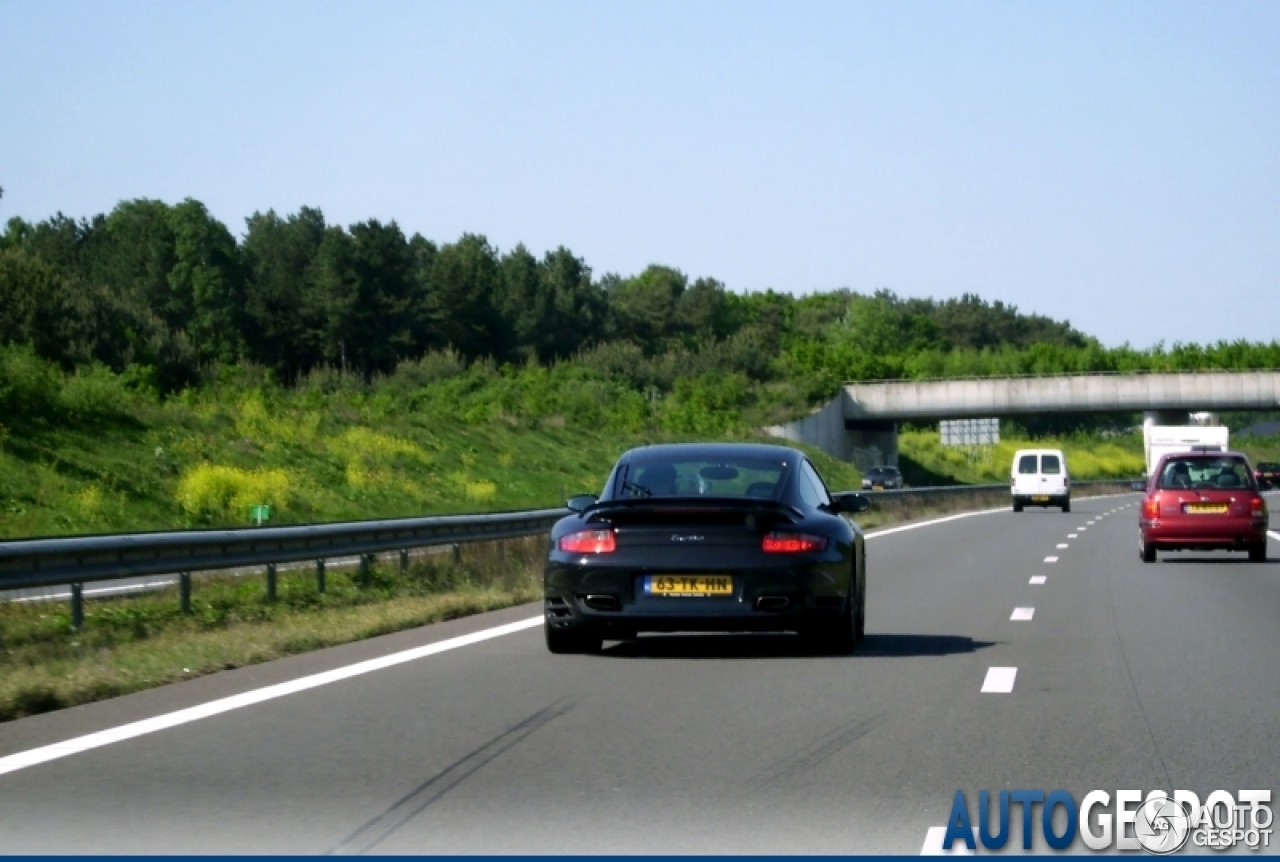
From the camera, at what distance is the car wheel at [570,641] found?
14.1m

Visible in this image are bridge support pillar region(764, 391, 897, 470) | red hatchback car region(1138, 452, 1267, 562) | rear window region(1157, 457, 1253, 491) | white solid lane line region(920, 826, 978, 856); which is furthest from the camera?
bridge support pillar region(764, 391, 897, 470)

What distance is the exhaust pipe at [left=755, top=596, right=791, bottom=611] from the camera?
13250 millimetres

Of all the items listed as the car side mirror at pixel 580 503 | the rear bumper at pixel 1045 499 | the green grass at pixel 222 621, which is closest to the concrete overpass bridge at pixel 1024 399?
the rear bumper at pixel 1045 499

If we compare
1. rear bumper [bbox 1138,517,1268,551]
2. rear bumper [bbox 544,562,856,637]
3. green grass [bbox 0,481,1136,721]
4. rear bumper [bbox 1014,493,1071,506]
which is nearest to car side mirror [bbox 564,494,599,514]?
rear bumper [bbox 544,562,856,637]

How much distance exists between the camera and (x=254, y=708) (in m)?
11.2

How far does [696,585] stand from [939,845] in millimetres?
6108

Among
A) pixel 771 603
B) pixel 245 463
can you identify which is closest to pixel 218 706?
pixel 771 603

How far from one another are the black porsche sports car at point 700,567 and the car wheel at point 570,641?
92 mm

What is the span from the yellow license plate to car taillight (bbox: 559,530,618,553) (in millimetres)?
433

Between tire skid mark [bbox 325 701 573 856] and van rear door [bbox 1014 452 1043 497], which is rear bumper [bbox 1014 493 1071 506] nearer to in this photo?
van rear door [bbox 1014 452 1043 497]

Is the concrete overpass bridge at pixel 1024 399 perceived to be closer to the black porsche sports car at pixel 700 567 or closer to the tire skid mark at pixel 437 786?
the black porsche sports car at pixel 700 567

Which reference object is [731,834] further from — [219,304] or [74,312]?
[219,304]

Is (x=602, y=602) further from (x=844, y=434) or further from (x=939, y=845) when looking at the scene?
(x=844, y=434)

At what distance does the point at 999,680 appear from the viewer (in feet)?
41.3
